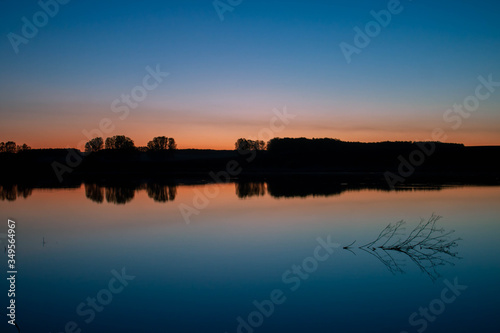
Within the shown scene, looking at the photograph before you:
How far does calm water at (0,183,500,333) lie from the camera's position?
5.88 m

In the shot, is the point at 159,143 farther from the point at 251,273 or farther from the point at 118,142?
the point at 251,273

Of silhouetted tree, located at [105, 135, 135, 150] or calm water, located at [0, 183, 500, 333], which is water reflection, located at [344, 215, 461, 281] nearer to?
calm water, located at [0, 183, 500, 333]

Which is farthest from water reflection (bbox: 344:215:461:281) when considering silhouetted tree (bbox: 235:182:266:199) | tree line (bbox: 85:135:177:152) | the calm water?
tree line (bbox: 85:135:177:152)

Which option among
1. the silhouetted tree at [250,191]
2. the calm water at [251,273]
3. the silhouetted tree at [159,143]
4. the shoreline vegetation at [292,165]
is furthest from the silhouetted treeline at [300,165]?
the calm water at [251,273]

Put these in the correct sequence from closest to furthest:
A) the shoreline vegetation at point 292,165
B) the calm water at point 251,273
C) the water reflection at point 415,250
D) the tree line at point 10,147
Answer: the calm water at point 251,273 < the water reflection at point 415,250 < the shoreline vegetation at point 292,165 < the tree line at point 10,147

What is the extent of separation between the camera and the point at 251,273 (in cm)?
809

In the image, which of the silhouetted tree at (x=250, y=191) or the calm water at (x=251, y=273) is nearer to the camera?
the calm water at (x=251, y=273)

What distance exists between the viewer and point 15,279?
308 inches

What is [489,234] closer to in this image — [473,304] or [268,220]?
[473,304]

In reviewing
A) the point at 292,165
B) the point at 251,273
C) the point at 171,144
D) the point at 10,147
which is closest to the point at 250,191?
the point at 251,273

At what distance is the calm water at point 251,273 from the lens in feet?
19.3

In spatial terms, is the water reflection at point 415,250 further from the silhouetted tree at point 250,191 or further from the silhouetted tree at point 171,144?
the silhouetted tree at point 171,144

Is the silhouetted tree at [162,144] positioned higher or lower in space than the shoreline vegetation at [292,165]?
higher

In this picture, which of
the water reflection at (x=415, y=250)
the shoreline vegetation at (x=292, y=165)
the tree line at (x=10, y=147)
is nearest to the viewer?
the water reflection at (x=415, y=250)
